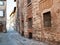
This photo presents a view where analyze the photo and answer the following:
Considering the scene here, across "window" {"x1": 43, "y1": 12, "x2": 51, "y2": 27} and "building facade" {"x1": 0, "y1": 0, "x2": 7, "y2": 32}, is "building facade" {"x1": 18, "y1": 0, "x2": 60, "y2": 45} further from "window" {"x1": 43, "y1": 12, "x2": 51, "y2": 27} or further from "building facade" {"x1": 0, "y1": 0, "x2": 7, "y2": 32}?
"building facade" {"x1": 0, "y1": 0, "x2": 7, "y2": 32}

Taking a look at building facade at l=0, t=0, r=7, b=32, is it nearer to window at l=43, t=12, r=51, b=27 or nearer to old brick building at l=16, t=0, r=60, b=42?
old brick building at l=16, t=0, r=60, b=42

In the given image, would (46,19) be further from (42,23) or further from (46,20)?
(42,23)

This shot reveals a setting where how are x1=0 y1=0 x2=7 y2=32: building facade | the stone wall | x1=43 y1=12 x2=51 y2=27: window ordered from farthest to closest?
x1=0 y1=0 x2=7 y2=32: building facade
x1=43 y1=12 x2=51 y2=27: window
the stone wall

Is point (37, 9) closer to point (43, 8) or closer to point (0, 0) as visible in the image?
point (43, 8)

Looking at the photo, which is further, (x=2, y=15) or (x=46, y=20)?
(x=2, y=15)

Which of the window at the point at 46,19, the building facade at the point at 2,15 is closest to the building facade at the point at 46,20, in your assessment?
the window at the point at 46,19

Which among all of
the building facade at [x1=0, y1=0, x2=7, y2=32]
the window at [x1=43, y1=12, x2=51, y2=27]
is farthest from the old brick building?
the building facade at [x1=0, y1=0, x2=7, y2=32]

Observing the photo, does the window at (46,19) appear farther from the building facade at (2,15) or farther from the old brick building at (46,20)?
the building facade at (2,15)

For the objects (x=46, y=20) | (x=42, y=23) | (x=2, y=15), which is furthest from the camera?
(x=2, y=15)

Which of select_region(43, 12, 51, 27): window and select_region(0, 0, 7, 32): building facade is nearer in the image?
→ select_region(43, 12, 51, 27): window

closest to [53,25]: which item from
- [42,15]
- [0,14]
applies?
[42,15]

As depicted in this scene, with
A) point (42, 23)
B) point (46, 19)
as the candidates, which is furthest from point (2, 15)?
point (46, 19)

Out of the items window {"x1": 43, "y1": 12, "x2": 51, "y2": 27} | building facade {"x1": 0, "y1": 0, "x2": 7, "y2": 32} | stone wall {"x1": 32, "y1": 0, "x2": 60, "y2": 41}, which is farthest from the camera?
building facade {"x1": 0, "y1": 0, "x2": 7, "y2": 32}

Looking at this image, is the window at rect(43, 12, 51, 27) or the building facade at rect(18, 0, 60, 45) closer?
the building facade at rect(18, 0, 60, 45)
